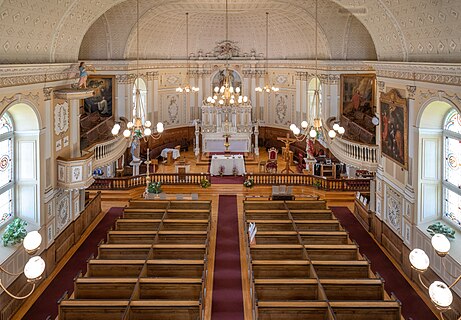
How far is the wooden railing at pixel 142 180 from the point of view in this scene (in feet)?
74.5

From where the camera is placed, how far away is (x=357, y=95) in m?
24.5

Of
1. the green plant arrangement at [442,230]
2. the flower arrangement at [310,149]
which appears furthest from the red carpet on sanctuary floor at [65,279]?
the flower arrangement at [310,149]

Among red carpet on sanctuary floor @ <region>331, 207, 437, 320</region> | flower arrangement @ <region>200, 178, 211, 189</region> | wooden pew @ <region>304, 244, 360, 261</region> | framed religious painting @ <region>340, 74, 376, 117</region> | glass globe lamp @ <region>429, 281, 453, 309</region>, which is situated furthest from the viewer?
framed religious painting @ <region>340, 74, 376, 117</region>

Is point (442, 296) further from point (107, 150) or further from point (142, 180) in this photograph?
point (142, 180)

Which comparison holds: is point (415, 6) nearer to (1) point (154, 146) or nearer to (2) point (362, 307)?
(2) point (362, 307)

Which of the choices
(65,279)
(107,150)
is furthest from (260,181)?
(65,279)

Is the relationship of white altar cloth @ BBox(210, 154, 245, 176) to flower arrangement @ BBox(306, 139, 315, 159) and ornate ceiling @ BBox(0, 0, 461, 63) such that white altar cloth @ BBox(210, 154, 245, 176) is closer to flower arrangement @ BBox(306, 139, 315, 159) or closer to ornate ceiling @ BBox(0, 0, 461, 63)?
flower arrangement @ BBox(306, 139, 315, 159)

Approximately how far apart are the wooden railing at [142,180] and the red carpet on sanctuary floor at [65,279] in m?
3.19

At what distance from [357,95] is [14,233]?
18329 millimetres

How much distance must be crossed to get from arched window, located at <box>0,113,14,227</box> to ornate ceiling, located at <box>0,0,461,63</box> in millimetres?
2021

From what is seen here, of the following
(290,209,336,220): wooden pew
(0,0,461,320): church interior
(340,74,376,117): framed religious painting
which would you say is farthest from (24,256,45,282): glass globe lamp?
(340,74,376,117): framed religious painting

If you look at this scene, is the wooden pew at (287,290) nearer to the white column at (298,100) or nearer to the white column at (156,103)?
the white column at (298,100)

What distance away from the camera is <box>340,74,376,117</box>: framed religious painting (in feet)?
79.4

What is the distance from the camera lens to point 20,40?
40.5ft
